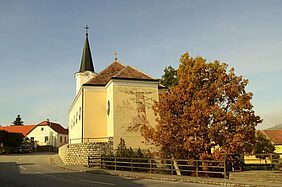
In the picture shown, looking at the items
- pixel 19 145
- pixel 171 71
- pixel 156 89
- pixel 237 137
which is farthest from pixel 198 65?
pixel 19 145

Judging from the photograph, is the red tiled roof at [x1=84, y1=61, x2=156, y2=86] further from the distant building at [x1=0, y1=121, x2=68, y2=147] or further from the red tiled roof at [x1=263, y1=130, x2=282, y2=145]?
the distant building at [x1=0, y1=121, x2=68, y2=147]

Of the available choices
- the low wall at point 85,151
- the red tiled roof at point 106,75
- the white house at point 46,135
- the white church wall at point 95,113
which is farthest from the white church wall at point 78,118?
the white house at point 46,135

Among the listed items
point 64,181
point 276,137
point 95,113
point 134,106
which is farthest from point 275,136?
point 64,181

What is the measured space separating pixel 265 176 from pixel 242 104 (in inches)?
287

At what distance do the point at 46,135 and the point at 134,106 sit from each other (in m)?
56.4

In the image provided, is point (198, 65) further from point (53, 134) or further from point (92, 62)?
point (53, 134)

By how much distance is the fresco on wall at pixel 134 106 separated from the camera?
30734 millimetres

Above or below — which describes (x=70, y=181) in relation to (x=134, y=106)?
below

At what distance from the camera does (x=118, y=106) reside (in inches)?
1218

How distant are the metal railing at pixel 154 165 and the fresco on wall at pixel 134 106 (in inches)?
187

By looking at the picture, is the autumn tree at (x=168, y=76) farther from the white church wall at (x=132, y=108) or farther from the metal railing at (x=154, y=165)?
the metal railing at (x=154, y=165)

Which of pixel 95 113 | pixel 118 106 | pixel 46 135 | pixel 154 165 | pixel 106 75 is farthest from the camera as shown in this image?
pixel 46 135

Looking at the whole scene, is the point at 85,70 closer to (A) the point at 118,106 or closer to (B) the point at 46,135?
(A) the point at 118,106

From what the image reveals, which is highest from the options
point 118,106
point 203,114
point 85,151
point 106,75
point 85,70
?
point 85,70
